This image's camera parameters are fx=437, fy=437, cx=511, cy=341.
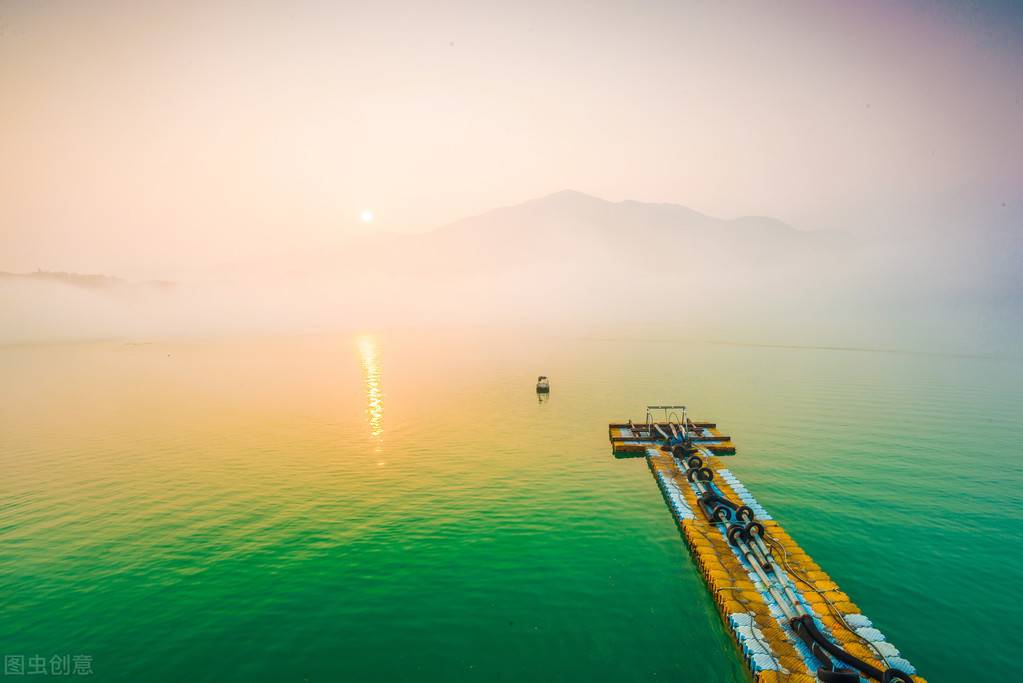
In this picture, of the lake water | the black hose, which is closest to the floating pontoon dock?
the black hose

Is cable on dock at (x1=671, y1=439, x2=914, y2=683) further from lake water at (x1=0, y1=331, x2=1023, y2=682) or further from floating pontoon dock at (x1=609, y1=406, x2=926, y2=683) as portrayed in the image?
lake water at (x1=0, y1=331, x2=1023, y2=682)

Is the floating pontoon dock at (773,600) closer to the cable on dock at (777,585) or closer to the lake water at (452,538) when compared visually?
the cable on dock at (777,585)

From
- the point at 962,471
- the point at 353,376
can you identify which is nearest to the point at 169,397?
the point at 353,376

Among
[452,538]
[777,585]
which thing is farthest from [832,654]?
[452,538]

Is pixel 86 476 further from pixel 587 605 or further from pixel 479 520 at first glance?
pixel 587 605

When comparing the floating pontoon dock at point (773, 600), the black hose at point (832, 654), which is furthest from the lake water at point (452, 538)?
the black hose at point (832, 654)

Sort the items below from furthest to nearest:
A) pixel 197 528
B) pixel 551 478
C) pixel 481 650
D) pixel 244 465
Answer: pixel 244 465 → pixel 551 478 → pixel 197 528 → pixel 481 650
